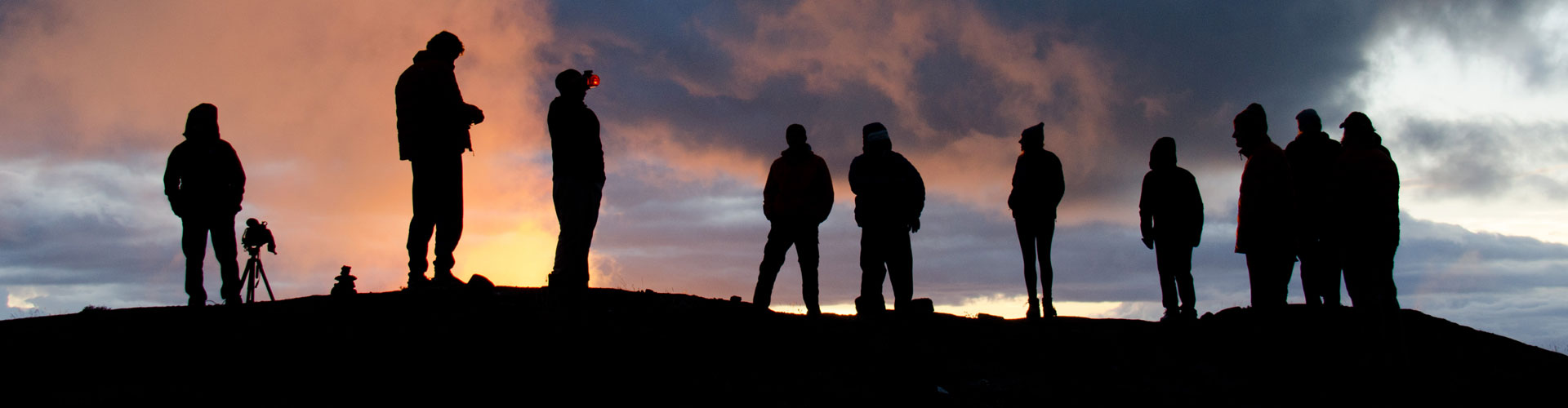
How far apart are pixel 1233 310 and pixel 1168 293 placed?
120 centimetres

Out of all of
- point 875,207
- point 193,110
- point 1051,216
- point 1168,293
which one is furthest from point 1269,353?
point 193,110

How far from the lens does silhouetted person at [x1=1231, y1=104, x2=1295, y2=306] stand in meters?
8.83

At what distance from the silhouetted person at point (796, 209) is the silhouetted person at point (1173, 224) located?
130 inches

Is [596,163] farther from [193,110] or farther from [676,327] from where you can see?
[193,110]

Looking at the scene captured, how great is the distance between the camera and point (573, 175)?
948cm

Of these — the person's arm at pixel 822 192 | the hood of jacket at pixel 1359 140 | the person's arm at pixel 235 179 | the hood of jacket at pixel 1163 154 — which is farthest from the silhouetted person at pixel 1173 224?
the person's arm at pixel 235 179

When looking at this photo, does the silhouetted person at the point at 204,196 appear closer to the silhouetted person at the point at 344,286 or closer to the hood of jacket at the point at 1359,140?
the silhouetted person at the point at 344,286

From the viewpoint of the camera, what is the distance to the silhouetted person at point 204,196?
998 centimetres

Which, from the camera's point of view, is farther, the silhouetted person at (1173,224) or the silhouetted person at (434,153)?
the silhouetted person at (1173,224)

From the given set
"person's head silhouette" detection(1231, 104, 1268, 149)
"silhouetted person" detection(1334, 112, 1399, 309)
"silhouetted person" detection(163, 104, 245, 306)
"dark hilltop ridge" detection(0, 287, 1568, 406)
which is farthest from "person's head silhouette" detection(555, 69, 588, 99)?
"silhouetted person" detection(1334, 112, 1399, 309)

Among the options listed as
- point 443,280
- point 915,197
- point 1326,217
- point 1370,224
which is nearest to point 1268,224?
point 1326,217

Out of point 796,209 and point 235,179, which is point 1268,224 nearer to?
point 796,209

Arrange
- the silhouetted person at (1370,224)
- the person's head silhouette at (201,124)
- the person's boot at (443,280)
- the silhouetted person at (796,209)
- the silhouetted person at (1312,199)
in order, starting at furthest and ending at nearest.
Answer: the silhouetted person at (796,209) → the person's head silhouette at (201,124) → the silhouetted person at (1312,199) → the person's boot at (443,280) → the silhouetted person at (1370,224)

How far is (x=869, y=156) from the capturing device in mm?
10523
